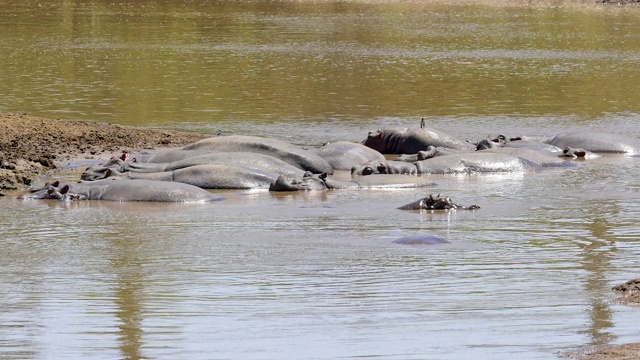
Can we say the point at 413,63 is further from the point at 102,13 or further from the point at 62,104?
the point at 102,13

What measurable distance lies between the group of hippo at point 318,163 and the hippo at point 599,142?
1cm

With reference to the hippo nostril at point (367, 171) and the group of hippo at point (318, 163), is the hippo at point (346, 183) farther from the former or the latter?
the hippo nostril at point (367, 171)

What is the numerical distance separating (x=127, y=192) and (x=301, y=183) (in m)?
1.87

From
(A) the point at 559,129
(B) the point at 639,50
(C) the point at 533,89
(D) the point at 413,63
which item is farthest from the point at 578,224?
(B) the point at 639,50

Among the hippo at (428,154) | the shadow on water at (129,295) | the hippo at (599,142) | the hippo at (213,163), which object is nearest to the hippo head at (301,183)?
the hippo at (213,163)

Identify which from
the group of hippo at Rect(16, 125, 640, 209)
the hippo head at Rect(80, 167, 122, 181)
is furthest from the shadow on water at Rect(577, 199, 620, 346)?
the hippo head at Rect(80, 167, 122, 181)

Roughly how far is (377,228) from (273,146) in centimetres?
363

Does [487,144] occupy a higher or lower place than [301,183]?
higher

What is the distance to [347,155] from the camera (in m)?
15.4

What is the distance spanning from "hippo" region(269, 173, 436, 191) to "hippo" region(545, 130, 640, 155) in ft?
10.6

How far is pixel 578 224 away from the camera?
11.8 metres

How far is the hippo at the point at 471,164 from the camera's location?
49.8 feet

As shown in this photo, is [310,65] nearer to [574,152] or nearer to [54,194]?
[574,152]

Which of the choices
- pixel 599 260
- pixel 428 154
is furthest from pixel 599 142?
pixel 599 260
